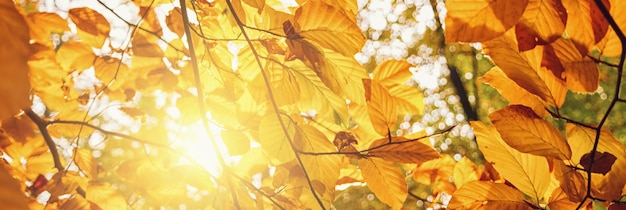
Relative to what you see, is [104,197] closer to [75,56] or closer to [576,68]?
[75,56]

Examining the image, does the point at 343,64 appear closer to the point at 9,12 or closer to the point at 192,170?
the point at 9,12

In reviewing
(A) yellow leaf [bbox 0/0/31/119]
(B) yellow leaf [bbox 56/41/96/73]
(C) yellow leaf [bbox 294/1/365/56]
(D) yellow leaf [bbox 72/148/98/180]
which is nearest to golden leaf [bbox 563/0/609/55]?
(C) yellow leaf [bbox 294/1/365/56]

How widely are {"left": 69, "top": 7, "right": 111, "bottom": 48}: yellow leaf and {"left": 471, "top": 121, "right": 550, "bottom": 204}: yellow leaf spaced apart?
1182mm

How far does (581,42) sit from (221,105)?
0.74 m

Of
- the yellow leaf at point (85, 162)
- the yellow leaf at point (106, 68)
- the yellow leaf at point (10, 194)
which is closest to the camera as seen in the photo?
the yellow leaf at point (10, 194)

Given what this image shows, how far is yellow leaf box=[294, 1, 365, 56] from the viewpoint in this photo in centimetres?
55

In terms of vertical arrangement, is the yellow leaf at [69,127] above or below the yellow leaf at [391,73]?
below

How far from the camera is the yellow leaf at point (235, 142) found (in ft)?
2.81

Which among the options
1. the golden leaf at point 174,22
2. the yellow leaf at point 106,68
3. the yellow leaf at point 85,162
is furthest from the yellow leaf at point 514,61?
the yellow leaf at point 85,162

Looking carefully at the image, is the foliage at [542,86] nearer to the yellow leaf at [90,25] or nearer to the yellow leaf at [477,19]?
the yellow leaf at [477,19]

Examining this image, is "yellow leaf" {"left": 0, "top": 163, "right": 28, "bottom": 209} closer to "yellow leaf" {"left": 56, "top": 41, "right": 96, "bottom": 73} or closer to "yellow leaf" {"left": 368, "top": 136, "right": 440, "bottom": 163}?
"yellow leaf" {"left": 368, "top": 136, "right": 440, "bottom": 163}

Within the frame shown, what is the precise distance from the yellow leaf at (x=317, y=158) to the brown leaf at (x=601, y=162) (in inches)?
13.8

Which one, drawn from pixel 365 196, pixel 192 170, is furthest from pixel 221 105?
pixel 365 196

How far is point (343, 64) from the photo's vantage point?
610 mm
